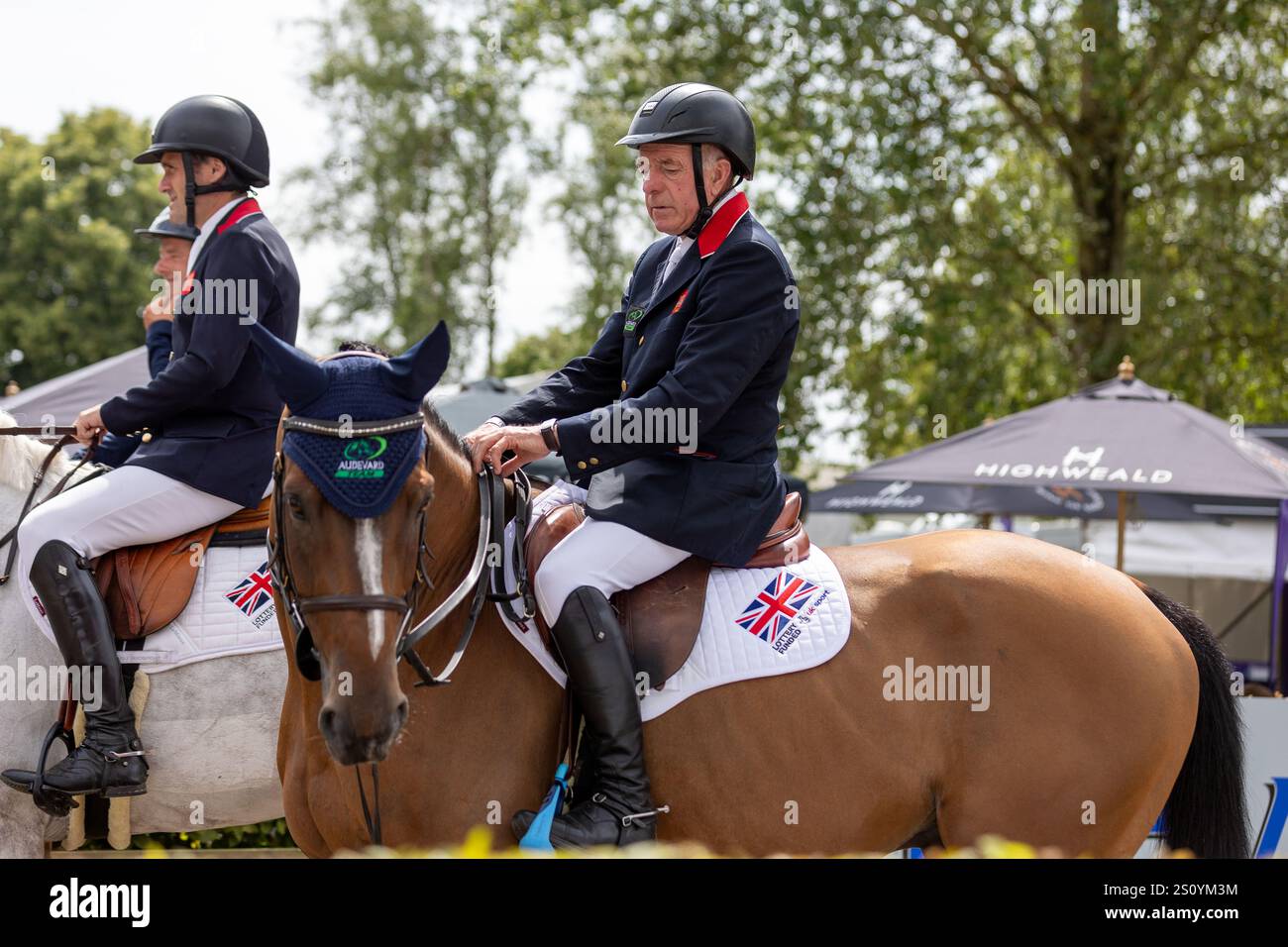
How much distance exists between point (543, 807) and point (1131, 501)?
13708mm

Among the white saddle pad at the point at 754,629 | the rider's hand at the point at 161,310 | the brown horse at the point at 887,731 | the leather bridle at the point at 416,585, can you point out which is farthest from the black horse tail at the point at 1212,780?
the rider's hand at the point at 161,310

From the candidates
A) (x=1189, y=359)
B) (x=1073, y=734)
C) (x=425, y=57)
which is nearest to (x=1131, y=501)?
(x=1189, y=359)

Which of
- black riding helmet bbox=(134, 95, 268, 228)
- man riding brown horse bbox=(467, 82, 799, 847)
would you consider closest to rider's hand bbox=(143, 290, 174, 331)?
black riding helmet bbox=(134, 95, 268, 228)

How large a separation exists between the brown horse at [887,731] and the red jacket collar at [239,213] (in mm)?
1699

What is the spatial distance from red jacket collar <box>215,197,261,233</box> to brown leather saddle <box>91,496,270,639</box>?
1.24 metres

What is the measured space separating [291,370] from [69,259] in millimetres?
34341

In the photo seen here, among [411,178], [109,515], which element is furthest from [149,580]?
[411,178]

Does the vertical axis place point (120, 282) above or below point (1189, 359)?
above

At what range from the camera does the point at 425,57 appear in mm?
31562

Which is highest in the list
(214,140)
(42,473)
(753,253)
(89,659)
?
(214,140)

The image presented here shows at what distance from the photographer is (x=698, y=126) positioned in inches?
164

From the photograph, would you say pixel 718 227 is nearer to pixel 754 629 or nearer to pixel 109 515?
pixel 754 629
